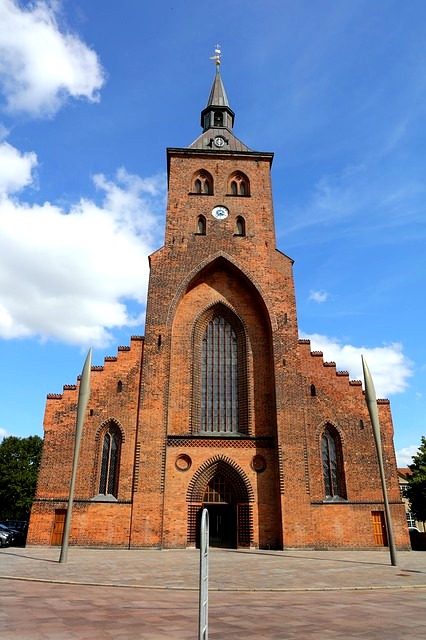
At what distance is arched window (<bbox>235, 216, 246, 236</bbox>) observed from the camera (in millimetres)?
25719

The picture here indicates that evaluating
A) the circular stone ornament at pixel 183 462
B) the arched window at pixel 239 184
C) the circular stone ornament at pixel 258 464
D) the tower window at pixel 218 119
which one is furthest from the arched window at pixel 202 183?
the circular stone ornament at pixel 258 464

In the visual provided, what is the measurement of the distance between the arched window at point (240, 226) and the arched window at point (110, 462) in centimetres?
1248

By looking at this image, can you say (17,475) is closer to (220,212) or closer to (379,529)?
(220,212)

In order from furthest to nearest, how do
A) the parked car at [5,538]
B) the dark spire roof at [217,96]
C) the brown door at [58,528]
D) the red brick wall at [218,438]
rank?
the dark spire roof at [217,96] → the parked car at [5,538] → the red brick wall at [218,438] → the brown door at [58,528]

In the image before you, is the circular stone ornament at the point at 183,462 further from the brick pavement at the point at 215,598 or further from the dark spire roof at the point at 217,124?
the dark spire roof at the point at 217,124

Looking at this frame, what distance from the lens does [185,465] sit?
20.7 meters

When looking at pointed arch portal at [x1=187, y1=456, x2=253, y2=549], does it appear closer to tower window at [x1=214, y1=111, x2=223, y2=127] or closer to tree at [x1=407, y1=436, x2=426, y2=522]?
tree at [x1=407, y1=436, x2=426, y2=522]

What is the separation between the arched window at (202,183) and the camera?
27.2 metres

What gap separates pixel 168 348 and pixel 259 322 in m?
5.12

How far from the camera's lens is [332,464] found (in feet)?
70.4

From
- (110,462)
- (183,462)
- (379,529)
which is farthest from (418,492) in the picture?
(110,462)

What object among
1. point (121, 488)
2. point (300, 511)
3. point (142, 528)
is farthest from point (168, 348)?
point (300, 511)

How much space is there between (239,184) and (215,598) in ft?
76.2

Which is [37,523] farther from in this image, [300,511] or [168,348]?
[300,511]
